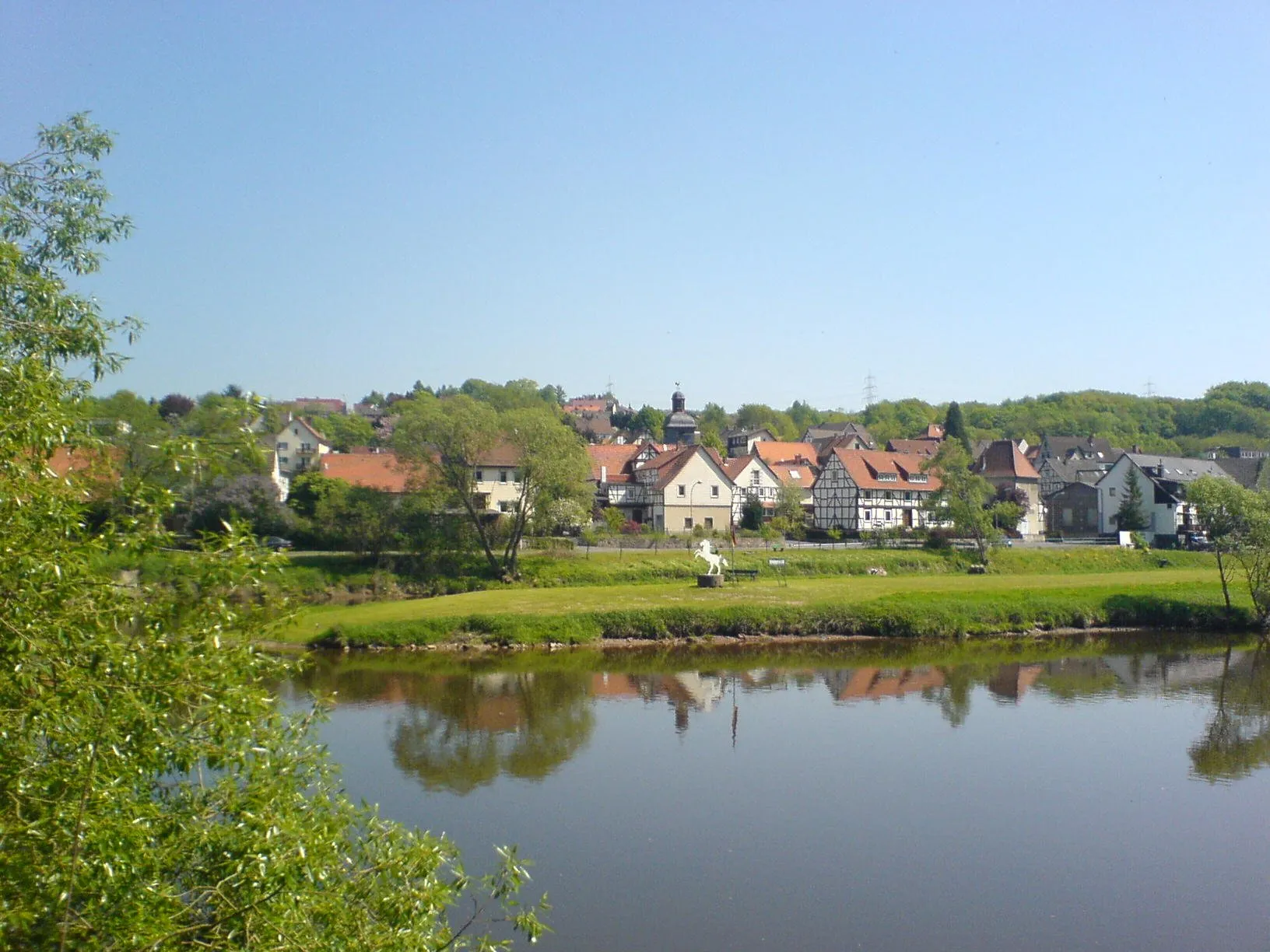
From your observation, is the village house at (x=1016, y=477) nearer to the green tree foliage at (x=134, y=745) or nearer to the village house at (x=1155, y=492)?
the village house at (x=1155, y=492)

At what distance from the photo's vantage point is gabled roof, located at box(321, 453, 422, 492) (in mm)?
57531

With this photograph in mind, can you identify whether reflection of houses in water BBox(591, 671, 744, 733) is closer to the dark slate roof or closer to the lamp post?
the lamp post

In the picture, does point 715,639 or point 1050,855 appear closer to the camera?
point 1050,855

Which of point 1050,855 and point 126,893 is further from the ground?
point 126,893

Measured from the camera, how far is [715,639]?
3634 cm

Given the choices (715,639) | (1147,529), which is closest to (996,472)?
(1147,529)

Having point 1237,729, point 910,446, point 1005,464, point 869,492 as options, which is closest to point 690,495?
point 869,492

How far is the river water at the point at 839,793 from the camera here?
14.1 m

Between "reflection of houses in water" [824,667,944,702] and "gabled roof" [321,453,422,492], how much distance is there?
31.2 metres

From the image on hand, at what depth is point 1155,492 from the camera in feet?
230

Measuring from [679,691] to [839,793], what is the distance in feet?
31.9

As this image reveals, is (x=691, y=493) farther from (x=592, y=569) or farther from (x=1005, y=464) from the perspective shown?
(x=1005, y=464)

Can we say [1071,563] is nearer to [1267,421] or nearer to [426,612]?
[426,612]

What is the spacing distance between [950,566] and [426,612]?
1140 inches
